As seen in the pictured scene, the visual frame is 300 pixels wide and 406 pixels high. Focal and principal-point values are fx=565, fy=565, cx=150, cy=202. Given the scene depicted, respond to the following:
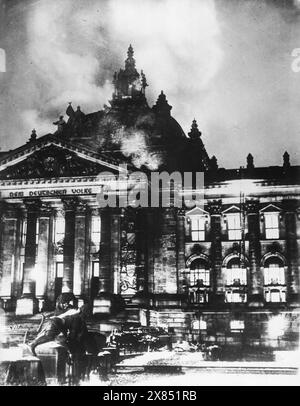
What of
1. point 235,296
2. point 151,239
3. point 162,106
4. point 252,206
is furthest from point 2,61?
point 235,296

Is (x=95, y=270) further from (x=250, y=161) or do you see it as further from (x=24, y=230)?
(x=250, y=161)

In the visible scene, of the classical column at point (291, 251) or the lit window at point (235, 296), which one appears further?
the lit window at point (235, 296)

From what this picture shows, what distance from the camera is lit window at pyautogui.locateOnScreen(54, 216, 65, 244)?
35531 mm

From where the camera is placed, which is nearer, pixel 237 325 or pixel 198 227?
pixel 237 325

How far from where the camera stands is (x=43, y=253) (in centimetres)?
3497

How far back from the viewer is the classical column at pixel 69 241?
33344mm

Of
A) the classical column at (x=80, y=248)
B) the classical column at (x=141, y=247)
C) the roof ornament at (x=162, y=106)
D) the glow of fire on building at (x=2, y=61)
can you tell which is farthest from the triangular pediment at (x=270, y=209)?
the glow of fire on building at (x=2, y=61)

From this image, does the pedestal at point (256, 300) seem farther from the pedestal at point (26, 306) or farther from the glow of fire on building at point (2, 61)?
the glow of fire on building at point (2, 61)

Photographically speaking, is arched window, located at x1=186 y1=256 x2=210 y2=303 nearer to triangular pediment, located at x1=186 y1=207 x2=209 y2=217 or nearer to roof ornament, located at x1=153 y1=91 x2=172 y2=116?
triangular pediment, located at x1=186 y1=207 x2=209 y2=217

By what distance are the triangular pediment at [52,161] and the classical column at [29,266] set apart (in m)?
1.99

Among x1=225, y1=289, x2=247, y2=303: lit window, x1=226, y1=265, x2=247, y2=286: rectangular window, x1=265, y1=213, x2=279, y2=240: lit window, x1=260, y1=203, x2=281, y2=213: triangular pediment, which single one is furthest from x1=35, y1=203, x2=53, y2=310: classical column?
x1=265, y1=213, x2=279, y2=240: lit window

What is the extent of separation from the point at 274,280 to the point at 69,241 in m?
12.4

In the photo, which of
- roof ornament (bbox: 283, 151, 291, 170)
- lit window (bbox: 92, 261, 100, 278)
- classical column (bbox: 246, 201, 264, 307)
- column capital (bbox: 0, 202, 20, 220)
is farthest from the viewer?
column capital (bbox: 0, 202, 20, 220)

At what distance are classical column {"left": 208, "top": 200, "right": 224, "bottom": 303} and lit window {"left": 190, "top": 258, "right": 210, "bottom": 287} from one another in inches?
18.0
